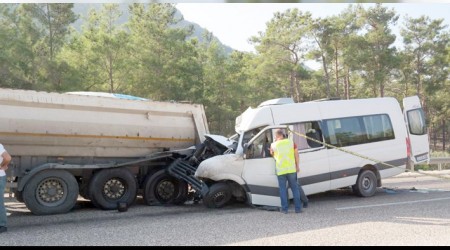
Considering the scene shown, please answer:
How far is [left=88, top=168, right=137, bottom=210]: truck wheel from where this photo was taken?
978 cm

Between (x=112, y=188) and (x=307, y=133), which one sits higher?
(x=307, y=133)

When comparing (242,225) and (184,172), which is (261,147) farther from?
(242,225)

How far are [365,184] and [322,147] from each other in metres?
1.66

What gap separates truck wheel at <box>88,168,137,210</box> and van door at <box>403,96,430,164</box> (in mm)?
6931

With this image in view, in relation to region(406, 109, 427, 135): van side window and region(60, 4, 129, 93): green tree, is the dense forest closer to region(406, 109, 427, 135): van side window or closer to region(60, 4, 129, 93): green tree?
region(60, 4, 129, 93): green tree

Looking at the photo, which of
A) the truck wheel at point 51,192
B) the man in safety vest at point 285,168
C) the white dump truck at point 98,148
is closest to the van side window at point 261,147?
the man in safety vest at point 285,168

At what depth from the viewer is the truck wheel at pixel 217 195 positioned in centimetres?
966

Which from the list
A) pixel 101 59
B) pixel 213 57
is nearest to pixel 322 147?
pixel 101 59

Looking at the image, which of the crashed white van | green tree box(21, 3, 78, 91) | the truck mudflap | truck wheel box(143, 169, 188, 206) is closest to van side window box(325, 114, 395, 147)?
the crashed white van

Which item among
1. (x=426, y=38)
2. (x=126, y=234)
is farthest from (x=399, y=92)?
(x=126, y=234)

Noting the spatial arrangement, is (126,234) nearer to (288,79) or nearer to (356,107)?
(356,107)

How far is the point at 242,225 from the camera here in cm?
779

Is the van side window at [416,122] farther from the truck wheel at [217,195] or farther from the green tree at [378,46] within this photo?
the green tree at [378,46]

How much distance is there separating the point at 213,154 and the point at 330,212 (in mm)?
2969
